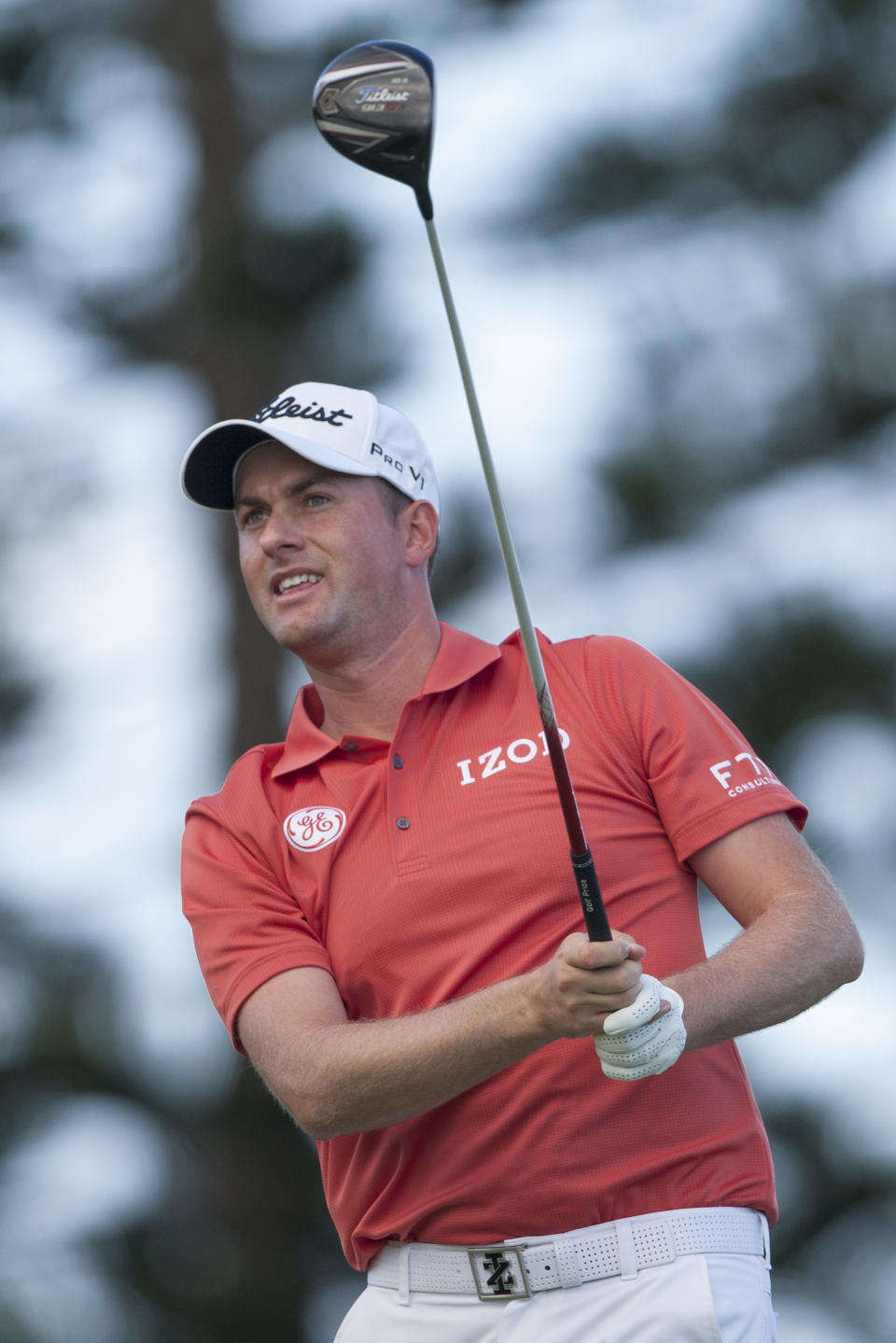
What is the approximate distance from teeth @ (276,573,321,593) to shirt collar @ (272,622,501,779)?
0.71 feet

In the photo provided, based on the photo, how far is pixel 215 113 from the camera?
320 inches

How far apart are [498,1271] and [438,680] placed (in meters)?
0.89

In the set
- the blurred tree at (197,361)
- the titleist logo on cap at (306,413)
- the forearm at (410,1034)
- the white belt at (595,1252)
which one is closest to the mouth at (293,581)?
the titleist logo on cap at (306,413)

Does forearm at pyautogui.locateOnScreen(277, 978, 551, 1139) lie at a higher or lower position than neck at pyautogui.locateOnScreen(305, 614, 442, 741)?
lower

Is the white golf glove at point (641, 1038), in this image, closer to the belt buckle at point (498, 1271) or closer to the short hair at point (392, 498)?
the belt buckle at point (498, 1271)

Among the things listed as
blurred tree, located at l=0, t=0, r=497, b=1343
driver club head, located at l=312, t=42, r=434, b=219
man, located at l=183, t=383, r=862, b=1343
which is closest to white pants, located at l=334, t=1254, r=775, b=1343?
man, located at l=183, t=383, r=862, b=1343

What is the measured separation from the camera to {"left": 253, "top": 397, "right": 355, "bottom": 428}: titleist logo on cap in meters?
3.12

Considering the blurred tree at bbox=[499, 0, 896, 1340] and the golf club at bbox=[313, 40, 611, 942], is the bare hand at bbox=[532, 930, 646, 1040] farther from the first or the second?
the blurred tree at bbox=[499, 0, 896, 1340]

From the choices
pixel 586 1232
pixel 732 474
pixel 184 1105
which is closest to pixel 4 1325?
pixel 184 1105

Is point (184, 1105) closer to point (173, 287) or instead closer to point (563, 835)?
point (173, 287)

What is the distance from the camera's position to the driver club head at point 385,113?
2.40m

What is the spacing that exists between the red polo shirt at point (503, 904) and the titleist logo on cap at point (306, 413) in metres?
0.50

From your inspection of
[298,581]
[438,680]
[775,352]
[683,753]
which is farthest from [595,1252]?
[775,352]

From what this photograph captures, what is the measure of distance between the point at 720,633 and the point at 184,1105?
2.62m
